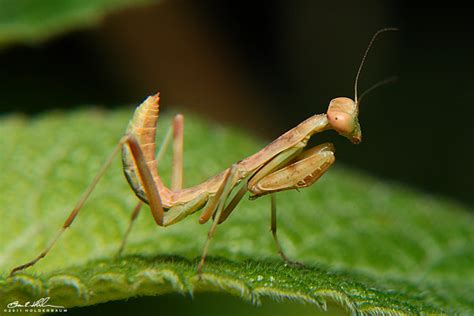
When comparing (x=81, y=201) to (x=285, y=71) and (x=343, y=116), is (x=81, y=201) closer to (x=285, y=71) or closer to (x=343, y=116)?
(x=343, y=116)

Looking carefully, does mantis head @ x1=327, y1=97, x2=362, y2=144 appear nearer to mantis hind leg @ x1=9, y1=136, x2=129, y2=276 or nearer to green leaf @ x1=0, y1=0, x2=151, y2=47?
mantis hind leg @ x1=9, y1=136, x2=129, y2=276

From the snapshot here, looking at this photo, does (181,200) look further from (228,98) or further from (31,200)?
(228,98)

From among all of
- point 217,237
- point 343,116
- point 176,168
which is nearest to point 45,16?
point 176,168

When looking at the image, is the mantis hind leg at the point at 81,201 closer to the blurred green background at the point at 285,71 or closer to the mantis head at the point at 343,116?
the mantis head at the point at 343,116

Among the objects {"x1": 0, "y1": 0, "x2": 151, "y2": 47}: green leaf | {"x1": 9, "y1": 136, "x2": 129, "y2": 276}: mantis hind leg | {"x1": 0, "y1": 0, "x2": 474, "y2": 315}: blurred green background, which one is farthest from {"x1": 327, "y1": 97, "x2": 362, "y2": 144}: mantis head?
{"x1": 0, "y1": 0, "x2": 474, "y2": 315}: blurred green background

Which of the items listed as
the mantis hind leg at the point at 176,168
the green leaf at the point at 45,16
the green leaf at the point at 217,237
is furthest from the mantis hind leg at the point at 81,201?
the green leaf at the point at 45,16
